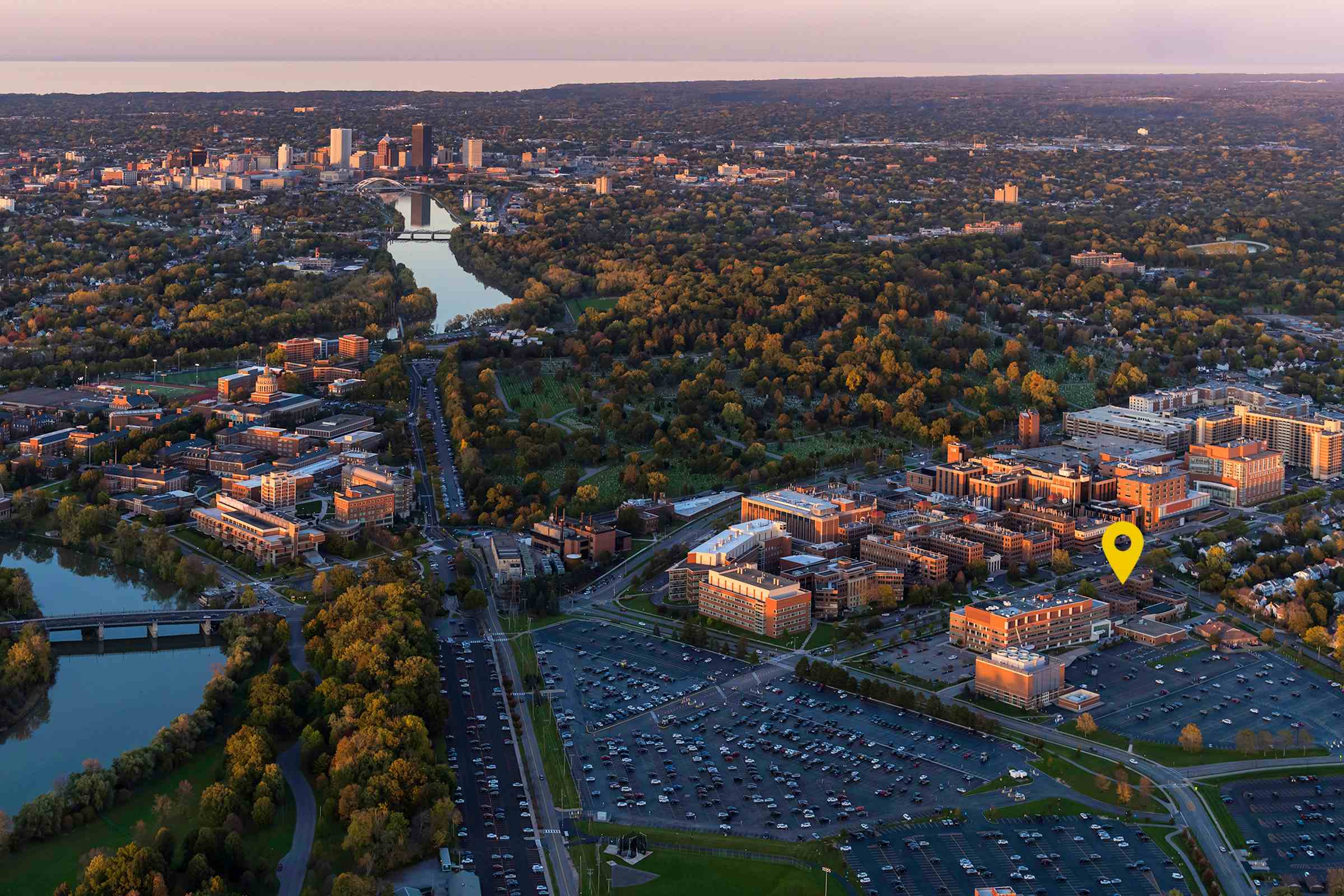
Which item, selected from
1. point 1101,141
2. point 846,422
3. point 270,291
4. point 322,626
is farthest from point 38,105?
point 322,626

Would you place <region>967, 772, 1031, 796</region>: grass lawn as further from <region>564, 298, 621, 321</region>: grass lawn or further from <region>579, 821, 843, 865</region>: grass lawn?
<region>564, 298, 621, 321</region>: grass lawn

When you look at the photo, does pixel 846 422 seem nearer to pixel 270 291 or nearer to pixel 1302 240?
pixel 270 291

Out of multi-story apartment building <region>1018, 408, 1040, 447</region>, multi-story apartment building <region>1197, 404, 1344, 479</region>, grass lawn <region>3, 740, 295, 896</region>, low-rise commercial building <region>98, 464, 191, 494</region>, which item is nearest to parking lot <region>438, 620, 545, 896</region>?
grass lawn <region>3, 740, 295, 896</region>

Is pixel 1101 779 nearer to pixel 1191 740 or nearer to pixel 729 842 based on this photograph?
pixel 1191 740

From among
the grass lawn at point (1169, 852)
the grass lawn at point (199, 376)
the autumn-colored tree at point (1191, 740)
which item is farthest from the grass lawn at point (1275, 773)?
the grass lawn at point (199, 376)

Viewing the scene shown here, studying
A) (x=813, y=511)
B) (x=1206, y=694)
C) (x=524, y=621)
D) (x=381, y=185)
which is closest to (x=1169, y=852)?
(x=1206, y=694)
